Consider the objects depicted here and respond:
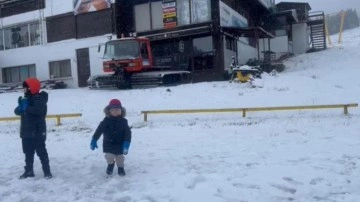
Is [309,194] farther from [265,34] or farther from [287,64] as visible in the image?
[287,64]

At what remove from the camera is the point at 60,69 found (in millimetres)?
32312

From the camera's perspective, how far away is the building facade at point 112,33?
27172 millimetres

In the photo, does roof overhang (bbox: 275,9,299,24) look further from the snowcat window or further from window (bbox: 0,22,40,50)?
window (bbox: 0,22,40,50)

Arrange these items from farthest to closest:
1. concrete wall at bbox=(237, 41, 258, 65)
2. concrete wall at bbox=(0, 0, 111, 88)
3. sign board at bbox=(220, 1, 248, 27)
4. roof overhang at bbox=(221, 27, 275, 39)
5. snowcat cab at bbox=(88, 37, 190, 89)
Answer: concrete wall at bbox=(237, 41, 258, 65), concrete wall at bbox=(0, 0, 111, 88), sign board at bbox=(220, 1, 248, 27), roof overhang at bbox=(221, 27, 275, 39), snowcat cab at bbox=(88, 37, 190, 89)

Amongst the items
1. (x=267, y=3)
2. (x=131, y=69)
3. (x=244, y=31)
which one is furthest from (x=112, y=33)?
(x=267, y=3)

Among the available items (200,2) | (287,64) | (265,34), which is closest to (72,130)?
(200,2)

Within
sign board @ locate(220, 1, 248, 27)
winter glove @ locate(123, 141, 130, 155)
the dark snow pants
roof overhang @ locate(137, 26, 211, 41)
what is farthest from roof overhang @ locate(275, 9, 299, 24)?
the dark snow pants

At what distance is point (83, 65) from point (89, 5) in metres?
4.06

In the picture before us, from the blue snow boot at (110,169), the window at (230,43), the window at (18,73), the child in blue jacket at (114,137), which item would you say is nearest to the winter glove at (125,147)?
the child in blue jacket at (114,137)

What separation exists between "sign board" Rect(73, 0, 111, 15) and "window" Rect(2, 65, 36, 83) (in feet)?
19.6

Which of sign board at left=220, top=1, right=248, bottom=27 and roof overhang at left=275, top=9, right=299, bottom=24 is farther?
roof overhang at left=275, top=9, right=299, bottom=24

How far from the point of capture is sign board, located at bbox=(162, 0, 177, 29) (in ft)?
91.6

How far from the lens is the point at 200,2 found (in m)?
27.3

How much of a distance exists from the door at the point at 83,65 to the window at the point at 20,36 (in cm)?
441
